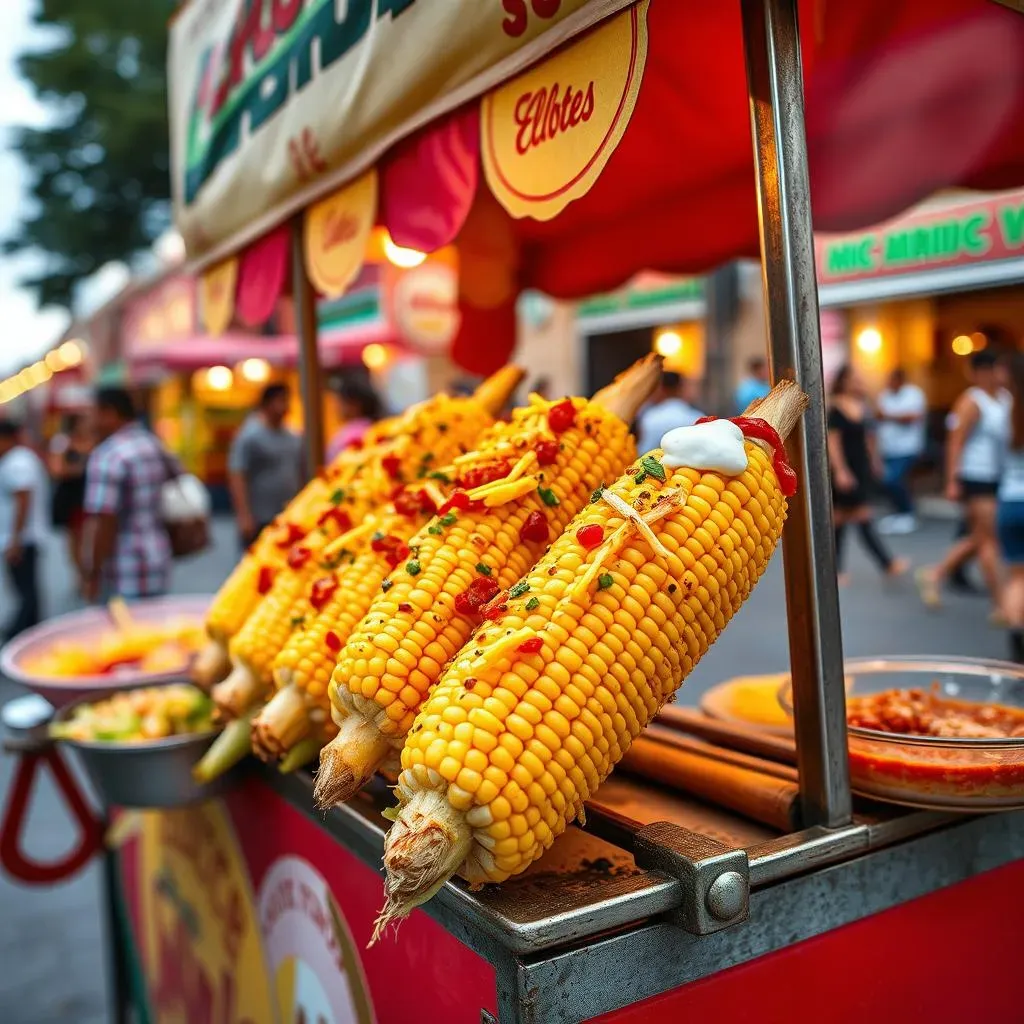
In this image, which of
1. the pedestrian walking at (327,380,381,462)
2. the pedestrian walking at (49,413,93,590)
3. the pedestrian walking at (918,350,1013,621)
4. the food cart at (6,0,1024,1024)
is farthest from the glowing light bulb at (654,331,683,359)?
the food cart at (6,0,1024,1024)

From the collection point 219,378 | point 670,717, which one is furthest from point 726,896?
point 219,378

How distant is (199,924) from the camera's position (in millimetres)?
2338

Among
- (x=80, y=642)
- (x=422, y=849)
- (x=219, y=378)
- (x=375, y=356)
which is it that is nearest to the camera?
(x=422, y=849)

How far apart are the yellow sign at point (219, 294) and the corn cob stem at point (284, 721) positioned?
1798mm

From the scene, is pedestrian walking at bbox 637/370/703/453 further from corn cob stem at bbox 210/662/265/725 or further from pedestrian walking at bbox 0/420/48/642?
corn cob stem at bbox 210/662/265/725

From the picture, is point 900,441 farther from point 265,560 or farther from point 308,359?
point 265,560

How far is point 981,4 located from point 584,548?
1.60m

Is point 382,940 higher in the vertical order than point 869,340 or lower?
lower

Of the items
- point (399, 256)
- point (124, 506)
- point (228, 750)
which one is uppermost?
point (399, 256)

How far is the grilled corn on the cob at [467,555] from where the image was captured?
1.22 meters

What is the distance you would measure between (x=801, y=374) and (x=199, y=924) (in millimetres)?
2086

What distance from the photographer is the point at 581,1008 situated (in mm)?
1077

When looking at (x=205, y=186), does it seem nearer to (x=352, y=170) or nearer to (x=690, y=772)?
(x=352, y=170)

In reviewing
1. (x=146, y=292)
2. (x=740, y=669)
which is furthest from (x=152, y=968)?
(x=146, y=292)
